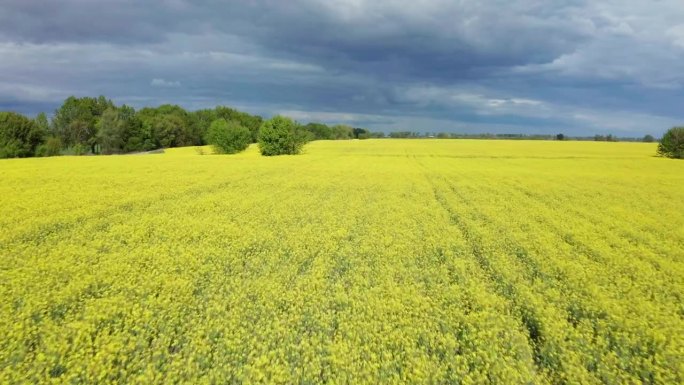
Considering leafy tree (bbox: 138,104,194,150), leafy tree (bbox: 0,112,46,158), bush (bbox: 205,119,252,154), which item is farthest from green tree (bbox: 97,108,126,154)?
bush (bbox: 205,119,252,154)

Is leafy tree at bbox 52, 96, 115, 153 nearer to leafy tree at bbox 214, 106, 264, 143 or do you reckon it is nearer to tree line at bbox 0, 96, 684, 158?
tree line at bbox 0, 96, 684, 158

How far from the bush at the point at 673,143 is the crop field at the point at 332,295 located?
58964mm

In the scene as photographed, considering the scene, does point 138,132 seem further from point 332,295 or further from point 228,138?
point 332,295

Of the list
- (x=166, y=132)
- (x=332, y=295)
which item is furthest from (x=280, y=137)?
(x=332, y=295)

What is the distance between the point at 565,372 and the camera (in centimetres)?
512

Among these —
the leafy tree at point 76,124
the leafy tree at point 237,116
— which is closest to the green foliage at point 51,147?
the leafy tree at point 76,124

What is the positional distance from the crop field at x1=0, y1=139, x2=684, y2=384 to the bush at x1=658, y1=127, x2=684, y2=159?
5896 centimetres

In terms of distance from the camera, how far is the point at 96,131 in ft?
323

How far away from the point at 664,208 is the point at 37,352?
2290 centimetres

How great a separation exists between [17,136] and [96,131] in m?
29.7

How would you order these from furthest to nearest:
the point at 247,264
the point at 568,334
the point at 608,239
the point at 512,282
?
the point at 608,239 → the point at 247,264 → the point at 512,282 → the point at 568,334

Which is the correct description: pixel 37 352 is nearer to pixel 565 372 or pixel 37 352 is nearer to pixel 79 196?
pixel 565 372

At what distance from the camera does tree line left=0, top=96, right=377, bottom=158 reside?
69062mm

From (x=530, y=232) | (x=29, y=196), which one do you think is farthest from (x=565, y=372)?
(x=29, y=196)
